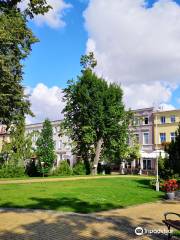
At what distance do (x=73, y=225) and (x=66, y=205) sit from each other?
4.66 meters

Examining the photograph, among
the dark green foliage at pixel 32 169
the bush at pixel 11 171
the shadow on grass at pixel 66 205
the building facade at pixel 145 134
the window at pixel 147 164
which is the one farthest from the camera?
the building facade at pixel 145 134

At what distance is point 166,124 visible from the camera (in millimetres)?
58938

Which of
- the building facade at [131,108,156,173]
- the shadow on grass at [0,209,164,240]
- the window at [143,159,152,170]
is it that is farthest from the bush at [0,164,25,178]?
the shadow on grass at [0,209,164,240]

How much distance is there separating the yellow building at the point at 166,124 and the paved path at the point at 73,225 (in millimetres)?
43980

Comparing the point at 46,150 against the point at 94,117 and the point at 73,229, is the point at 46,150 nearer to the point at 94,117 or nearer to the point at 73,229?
the point at 94,117

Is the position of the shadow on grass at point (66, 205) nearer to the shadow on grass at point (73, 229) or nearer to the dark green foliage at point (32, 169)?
the shadow on grass at point (73, 229)

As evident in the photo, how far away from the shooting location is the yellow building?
57.8m

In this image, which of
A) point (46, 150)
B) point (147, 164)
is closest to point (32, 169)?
point (46, 150)

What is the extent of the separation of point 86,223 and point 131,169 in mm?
49549

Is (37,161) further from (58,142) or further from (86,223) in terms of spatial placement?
(86,223)

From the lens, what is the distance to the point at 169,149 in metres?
26.1

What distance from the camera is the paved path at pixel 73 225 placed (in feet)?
32.9

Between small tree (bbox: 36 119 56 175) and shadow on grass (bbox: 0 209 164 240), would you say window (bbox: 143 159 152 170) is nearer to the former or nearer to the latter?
small tree (bbox: 36 119 56 175)

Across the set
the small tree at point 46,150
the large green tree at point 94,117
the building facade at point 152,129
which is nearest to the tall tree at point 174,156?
the large green tree at point 94,117
